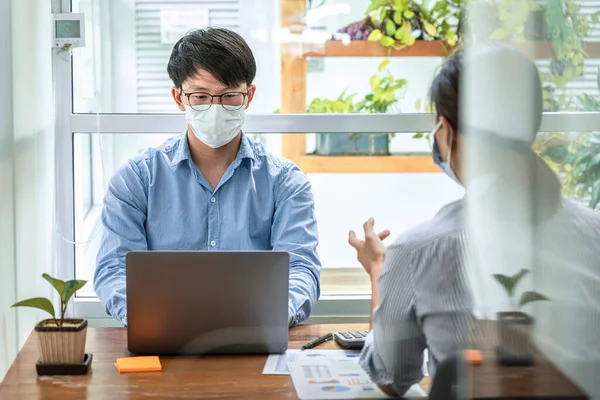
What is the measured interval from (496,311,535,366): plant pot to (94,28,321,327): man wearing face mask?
1478 mm

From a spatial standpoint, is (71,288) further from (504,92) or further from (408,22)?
(408,22)

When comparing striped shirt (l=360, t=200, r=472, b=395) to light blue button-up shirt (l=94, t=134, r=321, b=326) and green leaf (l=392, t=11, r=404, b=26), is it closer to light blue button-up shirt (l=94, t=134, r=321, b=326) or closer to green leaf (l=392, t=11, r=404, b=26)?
light blue button-up shirt (l=94, t=134, r=321, b=326)

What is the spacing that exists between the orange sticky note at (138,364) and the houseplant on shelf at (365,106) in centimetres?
137

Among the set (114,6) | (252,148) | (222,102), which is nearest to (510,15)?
(222,102)

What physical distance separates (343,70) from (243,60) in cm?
65

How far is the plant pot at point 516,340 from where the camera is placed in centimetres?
58

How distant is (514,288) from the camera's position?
→ 0.61 m

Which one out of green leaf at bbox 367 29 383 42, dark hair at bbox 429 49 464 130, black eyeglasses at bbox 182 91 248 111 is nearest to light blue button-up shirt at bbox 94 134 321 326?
black eyeglasses at bbox 182 91 248 111

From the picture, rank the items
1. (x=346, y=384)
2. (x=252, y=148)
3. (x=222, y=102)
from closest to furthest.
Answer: (x=346, y=384), (x=222, y=102), (x=252, y=148)

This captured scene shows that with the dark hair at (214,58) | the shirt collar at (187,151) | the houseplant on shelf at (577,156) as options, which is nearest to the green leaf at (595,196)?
the houseplant on shelf at (577,156)

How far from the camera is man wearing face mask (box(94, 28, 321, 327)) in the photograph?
216 cm

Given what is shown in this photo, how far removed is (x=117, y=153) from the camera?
2.76 m

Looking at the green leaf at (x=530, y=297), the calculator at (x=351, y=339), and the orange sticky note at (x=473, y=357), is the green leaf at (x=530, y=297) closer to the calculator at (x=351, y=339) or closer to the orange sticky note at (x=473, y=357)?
the orange sticky note at (x=473, y=357)

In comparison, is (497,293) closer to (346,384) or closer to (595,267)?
(595,267)
